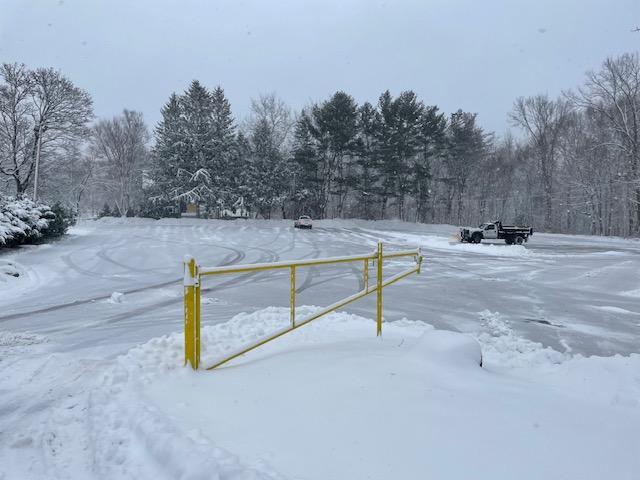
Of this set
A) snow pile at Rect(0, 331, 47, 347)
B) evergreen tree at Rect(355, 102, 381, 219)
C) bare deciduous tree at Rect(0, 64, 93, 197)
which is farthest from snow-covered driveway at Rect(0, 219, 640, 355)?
evergreen tree at Rect(355, 102, 381, 219)

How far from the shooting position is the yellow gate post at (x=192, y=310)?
4355mm

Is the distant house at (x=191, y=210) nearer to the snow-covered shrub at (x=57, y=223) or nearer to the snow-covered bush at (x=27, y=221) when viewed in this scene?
the snow-covered shrub at (x=57, y=223)

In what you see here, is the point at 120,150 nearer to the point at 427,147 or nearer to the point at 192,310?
the point at 427,147

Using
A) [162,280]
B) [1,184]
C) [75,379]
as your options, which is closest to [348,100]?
[1,184]

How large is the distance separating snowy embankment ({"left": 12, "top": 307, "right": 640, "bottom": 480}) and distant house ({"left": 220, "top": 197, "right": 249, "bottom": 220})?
47.7 m

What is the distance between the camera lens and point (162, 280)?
12477 millimetres

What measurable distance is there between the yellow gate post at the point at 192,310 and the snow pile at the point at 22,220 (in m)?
15.6

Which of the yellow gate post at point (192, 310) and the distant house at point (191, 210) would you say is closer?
the yellow gate post at point (192, 310)

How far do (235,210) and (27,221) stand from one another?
1357 inches

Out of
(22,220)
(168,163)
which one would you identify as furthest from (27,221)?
(168,163)

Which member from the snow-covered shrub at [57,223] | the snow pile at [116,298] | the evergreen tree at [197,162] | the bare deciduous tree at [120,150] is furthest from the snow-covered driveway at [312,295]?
the bare deciduous tree at [120,150]

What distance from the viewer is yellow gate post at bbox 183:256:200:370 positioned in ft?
14.3

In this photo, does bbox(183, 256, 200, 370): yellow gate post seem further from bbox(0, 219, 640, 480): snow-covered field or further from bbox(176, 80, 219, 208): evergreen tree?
bbox(176, 80, 219, 208): evergreen tree

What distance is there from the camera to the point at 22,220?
19.6m
